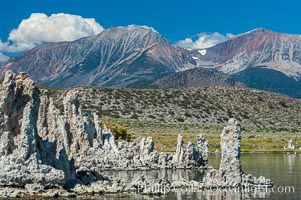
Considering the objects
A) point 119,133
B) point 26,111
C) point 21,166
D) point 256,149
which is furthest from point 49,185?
point 256,149

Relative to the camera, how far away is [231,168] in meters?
51.2

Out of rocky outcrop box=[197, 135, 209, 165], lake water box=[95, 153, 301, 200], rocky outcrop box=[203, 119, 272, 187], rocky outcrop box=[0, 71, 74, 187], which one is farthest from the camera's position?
rocky outcrop box=[197, 135, 209, 165]

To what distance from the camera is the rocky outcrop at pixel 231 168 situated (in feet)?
166

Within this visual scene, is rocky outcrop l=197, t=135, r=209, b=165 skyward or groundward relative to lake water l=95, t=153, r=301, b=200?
skyward

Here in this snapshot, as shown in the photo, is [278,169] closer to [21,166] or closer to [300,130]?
[21,166]

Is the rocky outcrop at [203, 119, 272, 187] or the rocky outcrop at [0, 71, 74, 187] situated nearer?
the rocky outcrop at [0, 71, 74, 187]

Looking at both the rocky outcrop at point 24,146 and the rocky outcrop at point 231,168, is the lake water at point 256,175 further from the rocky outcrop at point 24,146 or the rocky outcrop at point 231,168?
the rocky outcrop at point 24,146

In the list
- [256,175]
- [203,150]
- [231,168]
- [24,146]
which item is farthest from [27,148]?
[203,150]

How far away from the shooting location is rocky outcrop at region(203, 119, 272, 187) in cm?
5069

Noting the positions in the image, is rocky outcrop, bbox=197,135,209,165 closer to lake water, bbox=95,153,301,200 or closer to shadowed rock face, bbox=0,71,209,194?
lake water, bbox=95,153,301,200

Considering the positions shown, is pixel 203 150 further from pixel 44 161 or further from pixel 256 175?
pixel 44 161

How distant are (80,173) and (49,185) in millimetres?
6216

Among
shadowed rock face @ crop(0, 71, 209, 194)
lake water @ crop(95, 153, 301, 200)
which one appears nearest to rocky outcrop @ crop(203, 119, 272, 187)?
lake water @ crop(95, 153, 301, 200)

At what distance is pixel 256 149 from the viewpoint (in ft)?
353
